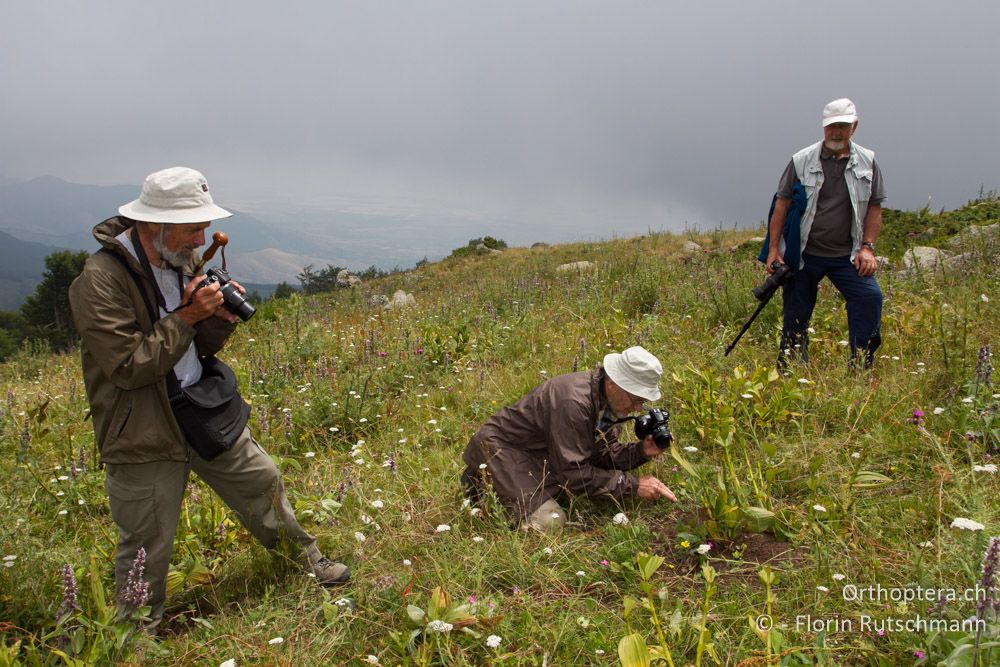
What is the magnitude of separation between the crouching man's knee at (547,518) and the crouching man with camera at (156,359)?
5.32ft

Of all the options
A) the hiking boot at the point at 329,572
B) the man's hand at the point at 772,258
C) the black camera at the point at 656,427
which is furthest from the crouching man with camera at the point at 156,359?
the man's hand at the point at 772,258

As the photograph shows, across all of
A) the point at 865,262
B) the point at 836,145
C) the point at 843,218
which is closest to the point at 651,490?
the point at 865,262

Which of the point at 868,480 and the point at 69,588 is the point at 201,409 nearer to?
the point at 69,588

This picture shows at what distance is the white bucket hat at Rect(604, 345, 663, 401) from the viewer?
3355 millimetres

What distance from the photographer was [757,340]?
6195 mm

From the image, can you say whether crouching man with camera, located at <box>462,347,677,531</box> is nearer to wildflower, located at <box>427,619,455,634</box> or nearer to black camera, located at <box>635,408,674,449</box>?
black camera, located at <box>635,408,674,449</box>

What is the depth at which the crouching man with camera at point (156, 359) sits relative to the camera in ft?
8.64

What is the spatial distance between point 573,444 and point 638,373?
60 centimetres

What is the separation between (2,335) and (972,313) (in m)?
52.4

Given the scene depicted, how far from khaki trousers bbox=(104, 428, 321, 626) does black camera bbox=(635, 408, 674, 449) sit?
79.9 inches

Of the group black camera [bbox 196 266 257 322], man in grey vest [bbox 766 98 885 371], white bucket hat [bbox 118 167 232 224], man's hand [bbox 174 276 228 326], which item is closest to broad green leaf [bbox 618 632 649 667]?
black camera [bbox 196 266 257 322]

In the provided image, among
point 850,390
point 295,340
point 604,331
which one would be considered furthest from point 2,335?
point 850,390

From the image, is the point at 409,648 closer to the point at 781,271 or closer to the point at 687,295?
the point at 781,271

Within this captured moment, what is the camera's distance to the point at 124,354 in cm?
259
